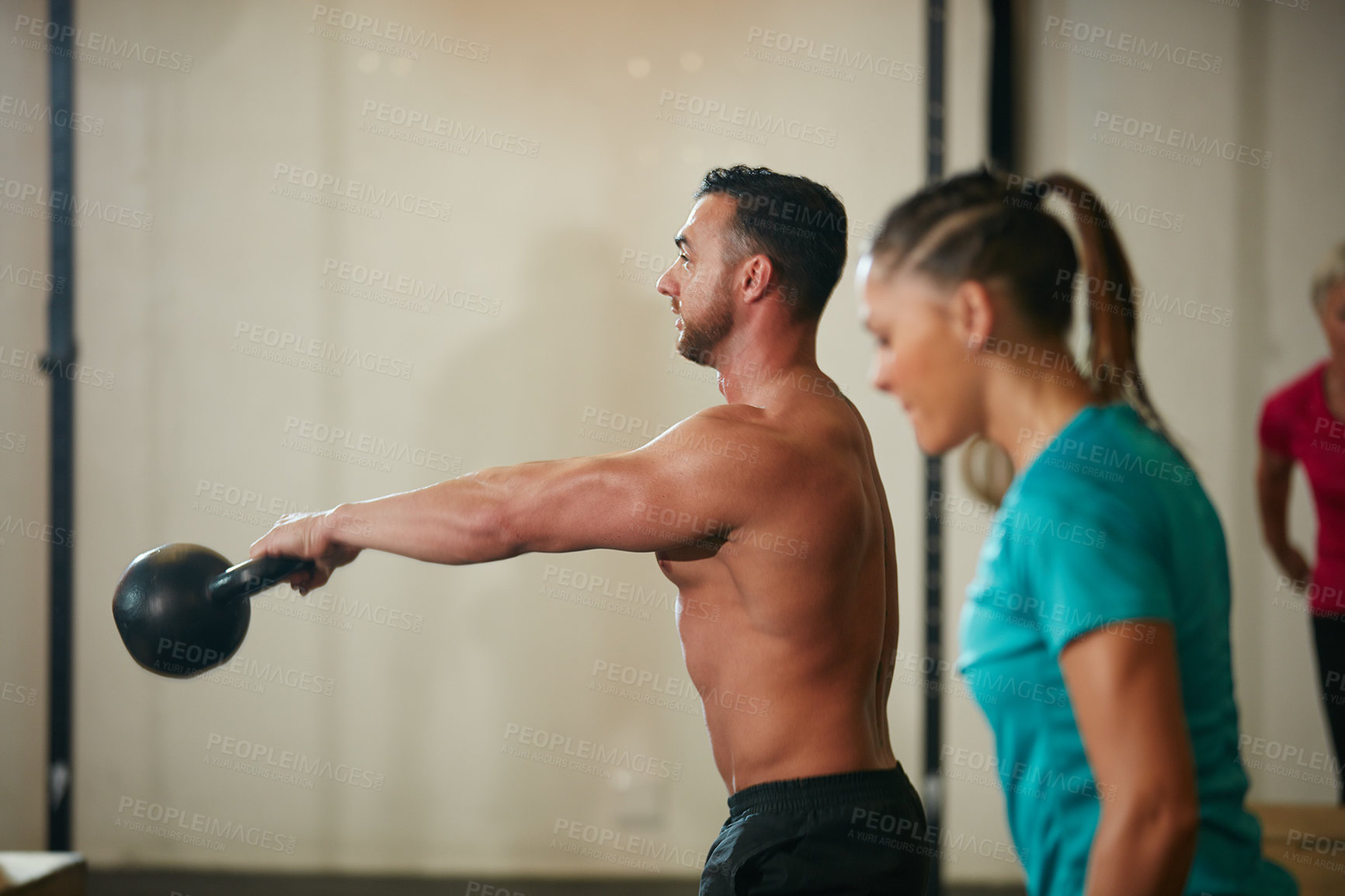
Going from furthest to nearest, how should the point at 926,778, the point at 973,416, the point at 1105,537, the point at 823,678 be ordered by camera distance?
the point at 926,778 → the point at 823,678 → the point at 973,416 → the point at 1105,537

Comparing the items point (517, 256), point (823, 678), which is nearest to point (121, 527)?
point (517, 256)

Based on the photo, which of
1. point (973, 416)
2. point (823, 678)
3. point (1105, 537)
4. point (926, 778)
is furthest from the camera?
point (926, 778)

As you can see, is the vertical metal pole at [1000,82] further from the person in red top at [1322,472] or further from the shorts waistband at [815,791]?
the shorts waistband at [815,791]

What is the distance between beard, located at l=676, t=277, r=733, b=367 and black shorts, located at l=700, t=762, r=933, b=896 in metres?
0.64

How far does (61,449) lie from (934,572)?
2.64 m

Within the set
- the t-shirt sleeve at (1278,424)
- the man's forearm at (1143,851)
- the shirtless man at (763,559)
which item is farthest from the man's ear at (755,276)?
the t-shirt sleeve at (1278,424)

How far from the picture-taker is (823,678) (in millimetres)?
1311

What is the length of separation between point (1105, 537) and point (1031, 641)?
11 cm

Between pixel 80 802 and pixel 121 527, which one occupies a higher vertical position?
pixel 121 527

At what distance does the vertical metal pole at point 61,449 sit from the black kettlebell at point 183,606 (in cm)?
187

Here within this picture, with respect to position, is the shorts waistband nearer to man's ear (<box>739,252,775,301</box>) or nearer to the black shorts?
the black shorts

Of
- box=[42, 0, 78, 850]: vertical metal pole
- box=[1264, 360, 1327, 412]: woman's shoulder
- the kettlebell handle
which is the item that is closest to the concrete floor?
box=[42, 0, 78, 850]: vertical metal pole

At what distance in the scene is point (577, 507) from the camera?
123 cm

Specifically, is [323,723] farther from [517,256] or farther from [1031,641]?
[1031,641]
